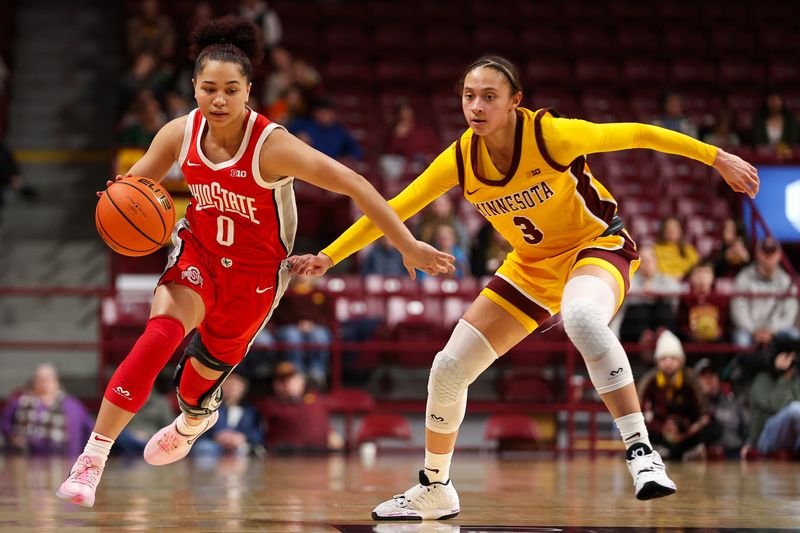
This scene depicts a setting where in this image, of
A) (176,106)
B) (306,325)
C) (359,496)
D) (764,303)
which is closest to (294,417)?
(306,325)

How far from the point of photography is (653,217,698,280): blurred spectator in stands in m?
10.9

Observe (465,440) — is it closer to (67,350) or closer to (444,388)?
(67,350)

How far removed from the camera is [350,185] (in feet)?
15.4

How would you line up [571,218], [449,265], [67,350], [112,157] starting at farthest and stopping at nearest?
[112,157] < [67,350] < [571,218] < [449,265]

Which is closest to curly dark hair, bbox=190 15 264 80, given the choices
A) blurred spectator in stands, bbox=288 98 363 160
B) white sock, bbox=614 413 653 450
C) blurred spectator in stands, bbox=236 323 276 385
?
white sock, bbox=614 413 653 450

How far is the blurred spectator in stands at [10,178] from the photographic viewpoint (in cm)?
1234

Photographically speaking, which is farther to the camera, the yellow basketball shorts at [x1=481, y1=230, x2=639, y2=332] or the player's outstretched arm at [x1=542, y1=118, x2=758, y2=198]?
the yellow basketball shorts at [x1=481, y1=230, x2=639, y2=332]

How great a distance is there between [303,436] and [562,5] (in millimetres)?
7916

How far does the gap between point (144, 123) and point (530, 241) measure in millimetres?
7606

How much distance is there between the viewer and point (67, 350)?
11.1 m

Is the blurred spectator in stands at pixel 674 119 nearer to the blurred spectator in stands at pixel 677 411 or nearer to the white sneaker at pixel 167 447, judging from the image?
the blurred spectator in stands at pixel 677 411

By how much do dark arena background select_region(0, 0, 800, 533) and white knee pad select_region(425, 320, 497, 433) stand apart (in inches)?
19.5

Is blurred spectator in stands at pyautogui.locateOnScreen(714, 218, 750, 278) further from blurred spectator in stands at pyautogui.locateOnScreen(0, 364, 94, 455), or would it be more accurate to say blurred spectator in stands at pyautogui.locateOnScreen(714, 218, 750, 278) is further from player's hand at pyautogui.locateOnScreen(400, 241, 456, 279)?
player's hand at pyautogui.locateOnScreen(400, 241, 456, 279)

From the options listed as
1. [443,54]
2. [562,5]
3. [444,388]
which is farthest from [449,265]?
[562,5]
